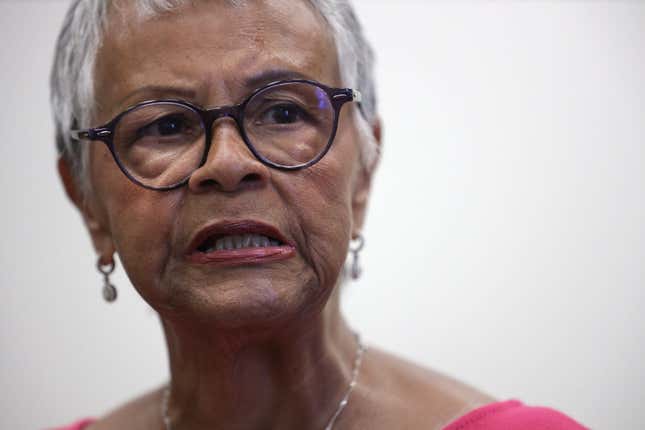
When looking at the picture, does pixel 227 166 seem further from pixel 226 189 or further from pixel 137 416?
pixel 137 416

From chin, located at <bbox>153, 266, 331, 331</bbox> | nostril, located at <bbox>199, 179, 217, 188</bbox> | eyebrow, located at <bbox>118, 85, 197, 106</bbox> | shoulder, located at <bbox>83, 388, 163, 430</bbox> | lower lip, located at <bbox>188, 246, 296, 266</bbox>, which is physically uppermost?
eyebrow, located at <bbox>118, 85, 197, 106</bbox>

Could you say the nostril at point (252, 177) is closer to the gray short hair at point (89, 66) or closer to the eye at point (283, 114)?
the eye at point (283, 114)

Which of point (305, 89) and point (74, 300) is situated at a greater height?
point (305, 89)

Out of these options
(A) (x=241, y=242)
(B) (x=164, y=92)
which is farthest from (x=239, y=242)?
(B) (x=164, y=92)

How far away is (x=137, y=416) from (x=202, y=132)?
0.91 meters

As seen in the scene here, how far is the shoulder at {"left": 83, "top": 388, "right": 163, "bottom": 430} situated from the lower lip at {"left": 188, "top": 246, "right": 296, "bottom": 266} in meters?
0.67

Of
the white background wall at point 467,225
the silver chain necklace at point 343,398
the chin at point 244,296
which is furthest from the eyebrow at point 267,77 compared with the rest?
the white background wall at point 467,225

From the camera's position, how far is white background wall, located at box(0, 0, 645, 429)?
2.27m

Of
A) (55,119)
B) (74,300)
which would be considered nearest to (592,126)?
(55,119)

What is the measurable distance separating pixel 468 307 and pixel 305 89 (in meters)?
1.37

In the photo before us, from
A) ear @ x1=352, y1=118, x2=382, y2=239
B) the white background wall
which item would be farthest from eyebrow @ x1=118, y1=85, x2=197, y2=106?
the white background wall

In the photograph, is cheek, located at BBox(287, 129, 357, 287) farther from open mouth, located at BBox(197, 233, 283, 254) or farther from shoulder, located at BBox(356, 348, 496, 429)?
shoulder, located at BBox(356, 348, 496, 429)

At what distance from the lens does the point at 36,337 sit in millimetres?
2463

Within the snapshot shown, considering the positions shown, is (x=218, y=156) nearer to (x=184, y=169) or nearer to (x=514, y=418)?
(x=184, y=169)
